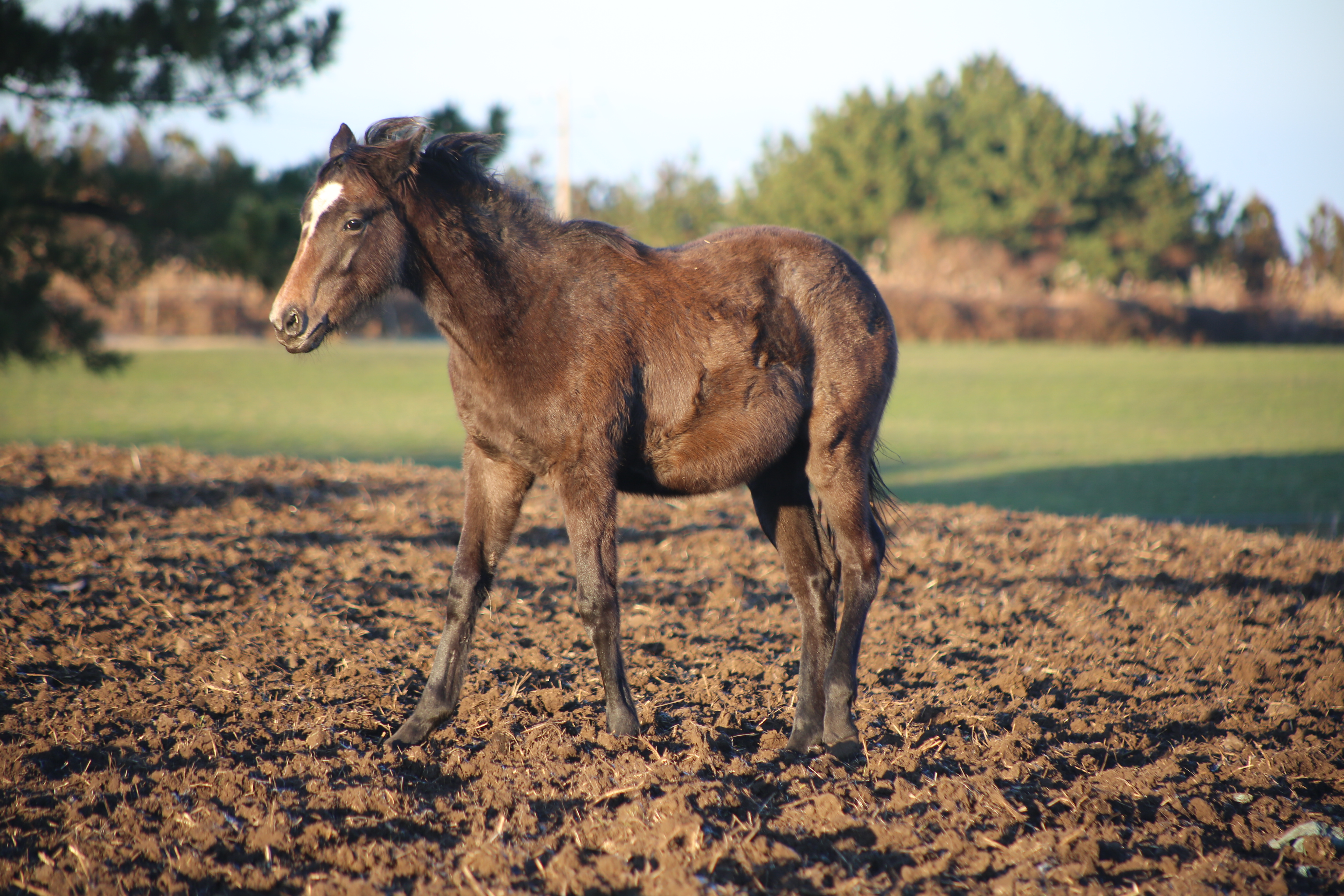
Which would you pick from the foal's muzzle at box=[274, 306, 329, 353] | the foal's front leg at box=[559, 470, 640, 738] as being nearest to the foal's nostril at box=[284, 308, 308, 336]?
the foal's muzzle at box=[274, 306, 329, 353]

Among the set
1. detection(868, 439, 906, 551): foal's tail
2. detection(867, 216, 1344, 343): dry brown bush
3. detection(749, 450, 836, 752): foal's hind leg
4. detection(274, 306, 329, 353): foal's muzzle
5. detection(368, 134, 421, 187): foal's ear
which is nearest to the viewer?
detection(274, 306, 329, 353): foal's muzzle

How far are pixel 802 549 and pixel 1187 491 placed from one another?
28.8 ft

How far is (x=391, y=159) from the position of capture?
366cm

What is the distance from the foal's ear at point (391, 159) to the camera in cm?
364

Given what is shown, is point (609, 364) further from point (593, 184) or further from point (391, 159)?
point (593, 184)

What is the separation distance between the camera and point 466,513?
4066mm

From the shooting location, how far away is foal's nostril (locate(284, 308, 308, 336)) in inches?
137

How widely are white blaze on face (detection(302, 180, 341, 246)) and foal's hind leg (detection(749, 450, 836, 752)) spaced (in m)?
2.14

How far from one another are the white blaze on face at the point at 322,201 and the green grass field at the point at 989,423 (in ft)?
2.13

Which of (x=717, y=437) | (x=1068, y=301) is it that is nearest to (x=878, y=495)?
(x=717, y=437)

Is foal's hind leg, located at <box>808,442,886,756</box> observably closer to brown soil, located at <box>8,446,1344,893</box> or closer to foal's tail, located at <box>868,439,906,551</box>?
foal's tail, located at <box>868,439,906,551</box>

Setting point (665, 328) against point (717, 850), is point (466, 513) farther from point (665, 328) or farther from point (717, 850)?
point (717, 850)

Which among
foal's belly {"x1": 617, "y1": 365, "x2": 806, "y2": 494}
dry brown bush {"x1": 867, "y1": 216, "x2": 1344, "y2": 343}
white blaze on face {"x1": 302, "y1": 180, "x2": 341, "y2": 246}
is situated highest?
dry brown bush {"x1": 867, "y1": 216, "x2": 1344, "y2": 343}

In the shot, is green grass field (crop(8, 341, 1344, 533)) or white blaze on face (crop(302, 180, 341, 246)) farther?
green grass field (crop(8, 341, 1344, 533))
